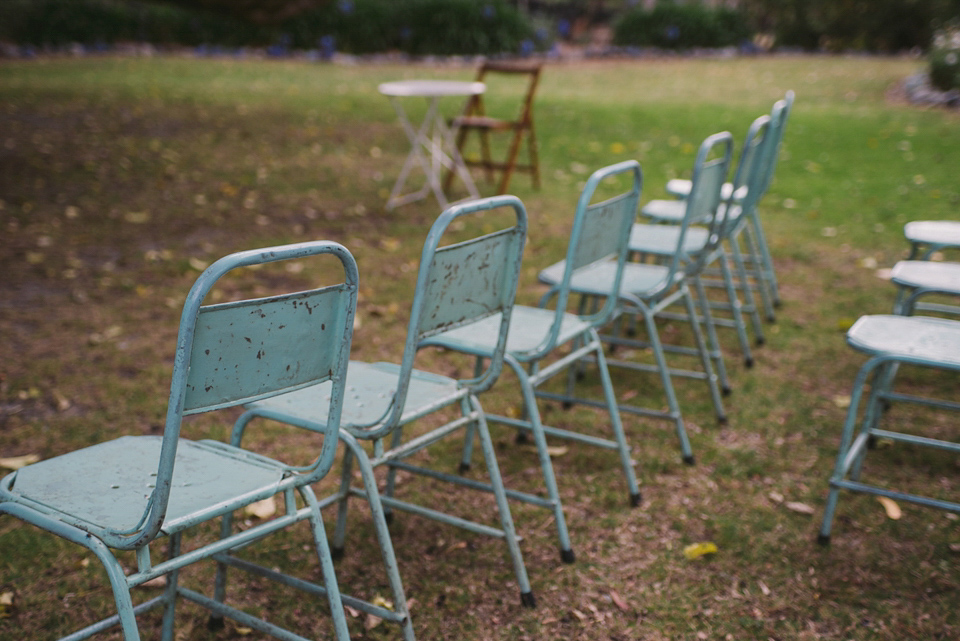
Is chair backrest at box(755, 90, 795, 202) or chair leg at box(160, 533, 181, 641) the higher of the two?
chair backrest at box(755, 90, 795, 202)

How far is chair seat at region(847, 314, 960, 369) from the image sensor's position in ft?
8.30

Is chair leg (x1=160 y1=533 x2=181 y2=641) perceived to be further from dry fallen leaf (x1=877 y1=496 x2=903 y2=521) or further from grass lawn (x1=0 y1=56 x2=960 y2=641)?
dry fallen leaf (x1=877 y1=496 x2=903 y2=521)

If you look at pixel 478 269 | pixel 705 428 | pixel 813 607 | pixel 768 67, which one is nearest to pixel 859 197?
pixel 705 428

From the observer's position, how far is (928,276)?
331cm

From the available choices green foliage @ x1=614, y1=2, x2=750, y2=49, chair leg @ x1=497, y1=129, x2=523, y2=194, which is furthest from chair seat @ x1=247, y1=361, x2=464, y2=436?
green foliage @ x1=614, y1=2, x2=750, y2=49

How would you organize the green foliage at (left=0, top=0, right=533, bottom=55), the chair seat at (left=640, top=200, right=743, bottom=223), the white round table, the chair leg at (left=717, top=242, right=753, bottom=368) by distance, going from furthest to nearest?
the green foliage at (left=0, top=0, right=533, bottom=55)
the white round table
the chair seat at (left=640, top=200, right=743, bottom=223)
the chair leg at (left=717, top=242, right=753, bottom=368)

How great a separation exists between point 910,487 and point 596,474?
111 centimetres

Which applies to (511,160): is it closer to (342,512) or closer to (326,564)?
(342,512)

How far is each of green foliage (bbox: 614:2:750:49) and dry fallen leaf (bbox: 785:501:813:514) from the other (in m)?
18.1

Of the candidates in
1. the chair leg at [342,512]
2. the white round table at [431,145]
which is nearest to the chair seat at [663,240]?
the chair leg at [342,512]

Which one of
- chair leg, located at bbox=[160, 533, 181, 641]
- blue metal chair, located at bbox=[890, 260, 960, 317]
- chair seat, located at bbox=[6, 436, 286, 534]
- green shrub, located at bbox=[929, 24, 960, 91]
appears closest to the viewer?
chair seat, located at bbox=[6, 436, 286, 534]

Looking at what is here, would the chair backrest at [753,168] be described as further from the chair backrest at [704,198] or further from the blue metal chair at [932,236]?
the blue metal chair at [932,236]

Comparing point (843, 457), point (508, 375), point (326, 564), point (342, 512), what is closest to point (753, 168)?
point (508, 375)

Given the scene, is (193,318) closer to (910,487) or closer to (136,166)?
(910,487)
